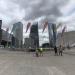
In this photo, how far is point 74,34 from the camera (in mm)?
135875

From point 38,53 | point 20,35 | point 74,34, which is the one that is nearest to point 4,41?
point 20,35

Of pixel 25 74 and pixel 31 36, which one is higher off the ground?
pixel 31 36

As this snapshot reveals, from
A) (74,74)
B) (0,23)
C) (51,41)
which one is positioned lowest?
(74,74)

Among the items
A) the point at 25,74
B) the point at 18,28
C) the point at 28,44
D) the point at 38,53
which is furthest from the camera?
the point at 28,44

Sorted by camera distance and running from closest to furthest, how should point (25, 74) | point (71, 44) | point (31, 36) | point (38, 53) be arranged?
point (25, 74) < point (38, 53) < point (31, 36) < point (71, 44)

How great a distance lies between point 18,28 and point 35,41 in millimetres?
13947

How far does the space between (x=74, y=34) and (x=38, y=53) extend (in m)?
103

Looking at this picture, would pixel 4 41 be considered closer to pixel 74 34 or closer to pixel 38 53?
pixel 74 34

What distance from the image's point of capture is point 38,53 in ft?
116

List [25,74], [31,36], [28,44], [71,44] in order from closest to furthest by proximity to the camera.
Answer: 1. [25,74]
2. [31,36]
3. [71,44]
4. [28,44]

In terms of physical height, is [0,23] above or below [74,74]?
above

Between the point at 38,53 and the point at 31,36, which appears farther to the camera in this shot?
the point at 31,36

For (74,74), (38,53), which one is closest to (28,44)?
(38,53)

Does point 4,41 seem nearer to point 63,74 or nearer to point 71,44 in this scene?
point 71,44
